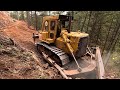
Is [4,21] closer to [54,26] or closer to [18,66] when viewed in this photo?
[54,26]

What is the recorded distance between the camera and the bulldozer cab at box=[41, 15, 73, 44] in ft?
28.1

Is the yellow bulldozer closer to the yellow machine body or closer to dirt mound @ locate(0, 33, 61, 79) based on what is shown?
the yellow machine body

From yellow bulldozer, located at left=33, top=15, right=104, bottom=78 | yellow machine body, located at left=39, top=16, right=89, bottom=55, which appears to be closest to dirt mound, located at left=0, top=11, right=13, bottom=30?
yellow machine body, located at left=39, top=16, right=89, bottom=55

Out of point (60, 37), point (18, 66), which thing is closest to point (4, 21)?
point (60, 37)

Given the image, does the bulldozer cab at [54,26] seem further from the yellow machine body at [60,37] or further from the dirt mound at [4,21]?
the dirt mound at [4,21]

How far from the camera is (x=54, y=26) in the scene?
28.8 feet

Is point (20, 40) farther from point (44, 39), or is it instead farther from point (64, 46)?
point (64, 46)

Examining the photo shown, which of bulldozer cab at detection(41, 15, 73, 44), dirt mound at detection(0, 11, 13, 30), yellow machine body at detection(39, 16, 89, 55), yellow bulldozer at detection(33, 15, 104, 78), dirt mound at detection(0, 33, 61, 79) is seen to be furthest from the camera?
dirt mound at detection(0, 11, 13, 30)

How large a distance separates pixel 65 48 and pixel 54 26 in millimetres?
1267

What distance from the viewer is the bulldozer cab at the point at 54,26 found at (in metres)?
8.56
